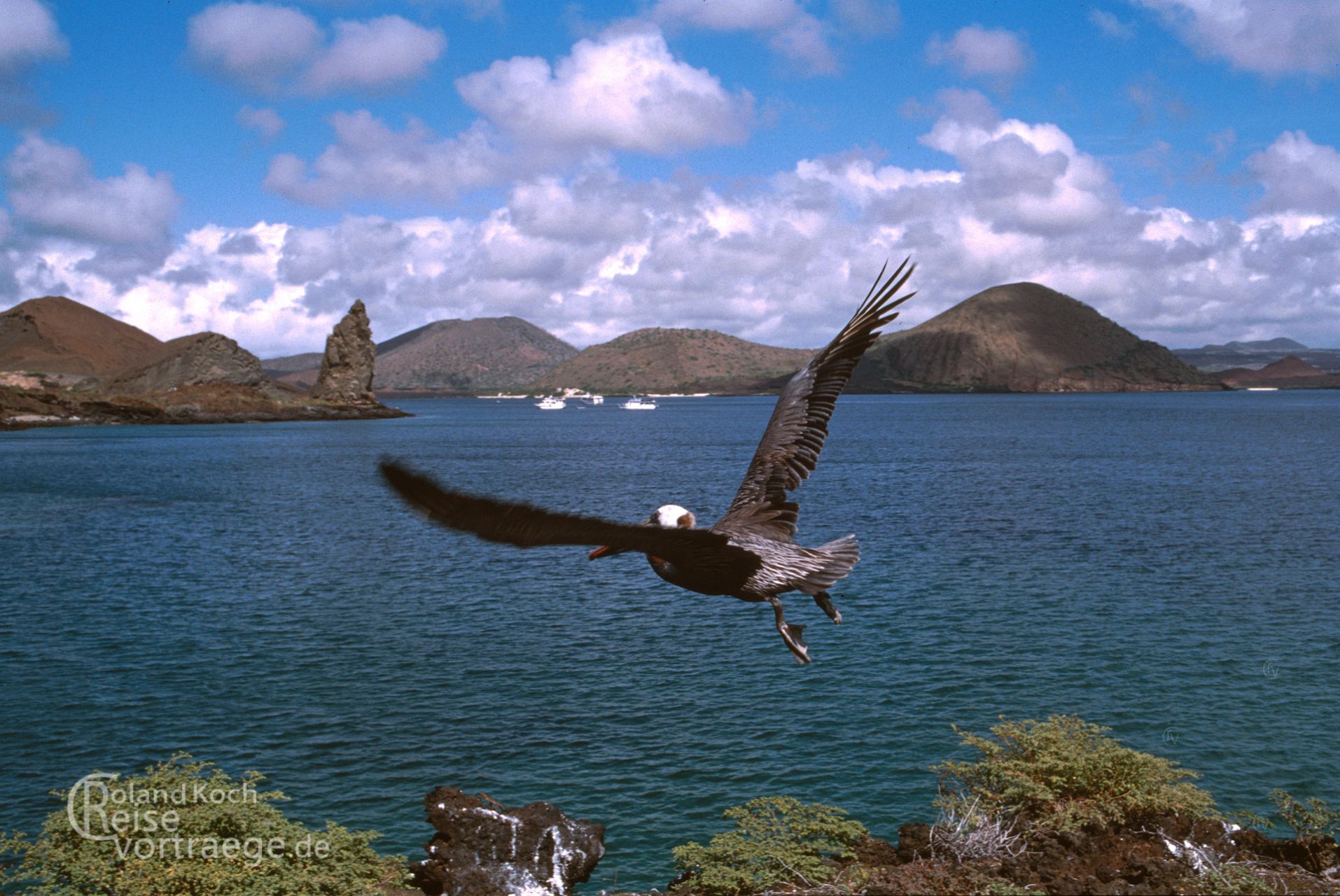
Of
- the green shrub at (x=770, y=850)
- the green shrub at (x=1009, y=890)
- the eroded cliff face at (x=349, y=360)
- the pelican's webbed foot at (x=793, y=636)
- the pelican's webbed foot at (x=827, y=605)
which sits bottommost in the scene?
the green shrub at (x=770, y=850)

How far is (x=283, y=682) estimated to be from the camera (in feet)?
86.0

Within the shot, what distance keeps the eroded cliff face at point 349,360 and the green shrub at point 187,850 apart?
187424 millimetres

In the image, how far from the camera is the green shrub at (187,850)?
11.8 meters

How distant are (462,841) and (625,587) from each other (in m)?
24.6

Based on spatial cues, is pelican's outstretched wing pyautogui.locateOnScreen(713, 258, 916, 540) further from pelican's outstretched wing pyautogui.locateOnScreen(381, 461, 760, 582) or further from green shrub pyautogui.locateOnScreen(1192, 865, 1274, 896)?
green shrub pyautogui.locateOnScreen(1192, 865, 1274, 896)

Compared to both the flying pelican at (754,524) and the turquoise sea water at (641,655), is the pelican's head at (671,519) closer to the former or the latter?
the flying pelican at (754,524)

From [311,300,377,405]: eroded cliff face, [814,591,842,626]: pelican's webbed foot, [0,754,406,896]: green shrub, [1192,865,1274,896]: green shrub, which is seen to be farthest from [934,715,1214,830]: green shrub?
[311,300,377,405]: eroded cliff face

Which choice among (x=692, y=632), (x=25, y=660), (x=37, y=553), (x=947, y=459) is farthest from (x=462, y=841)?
(x=947, y=459)

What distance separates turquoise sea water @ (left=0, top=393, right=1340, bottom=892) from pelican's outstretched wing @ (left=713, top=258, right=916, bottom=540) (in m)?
2.53

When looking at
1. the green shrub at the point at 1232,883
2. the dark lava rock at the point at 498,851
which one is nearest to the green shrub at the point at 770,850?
the dark lava rock at the point at 498,851

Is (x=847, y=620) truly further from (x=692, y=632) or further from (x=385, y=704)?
(x=385, y=704)

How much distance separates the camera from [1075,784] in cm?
1477

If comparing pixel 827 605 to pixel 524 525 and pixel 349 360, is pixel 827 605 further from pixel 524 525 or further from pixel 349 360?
pixel 349 360

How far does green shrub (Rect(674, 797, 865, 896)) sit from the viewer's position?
13.4m
